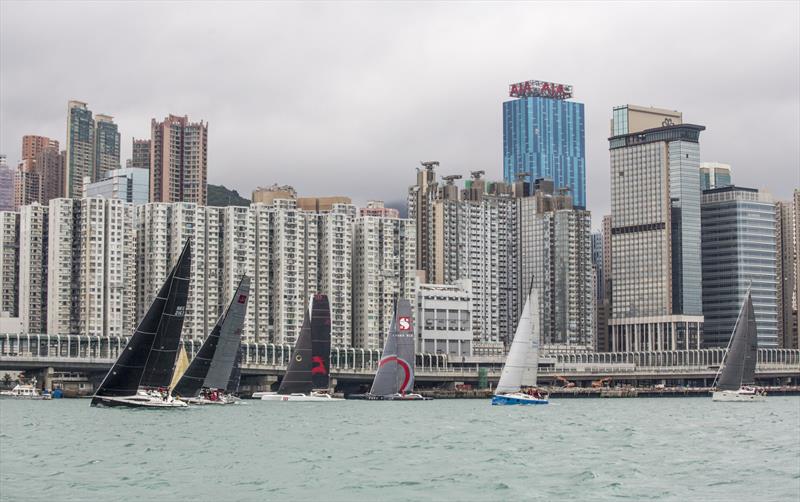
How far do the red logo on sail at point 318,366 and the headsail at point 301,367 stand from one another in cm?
95

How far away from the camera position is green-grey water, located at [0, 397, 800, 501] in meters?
50.1

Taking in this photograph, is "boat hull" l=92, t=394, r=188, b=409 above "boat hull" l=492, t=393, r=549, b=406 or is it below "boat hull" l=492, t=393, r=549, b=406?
above

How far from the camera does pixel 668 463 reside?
6194 centimetres

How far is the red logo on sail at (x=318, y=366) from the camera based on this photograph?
14562 centimetres

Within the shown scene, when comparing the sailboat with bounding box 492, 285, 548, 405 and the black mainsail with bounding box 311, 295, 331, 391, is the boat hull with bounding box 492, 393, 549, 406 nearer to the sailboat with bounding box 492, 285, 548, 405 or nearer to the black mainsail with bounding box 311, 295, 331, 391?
the sailboat with bounding box 492, 285, 548, 405

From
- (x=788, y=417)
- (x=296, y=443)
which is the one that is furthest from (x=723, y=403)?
(x=296, y=443)

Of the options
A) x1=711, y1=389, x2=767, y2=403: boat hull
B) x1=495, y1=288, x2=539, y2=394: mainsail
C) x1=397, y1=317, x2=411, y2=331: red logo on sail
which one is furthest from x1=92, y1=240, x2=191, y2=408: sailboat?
x1=711, y1=389, x2=767, y2=403: boat hull

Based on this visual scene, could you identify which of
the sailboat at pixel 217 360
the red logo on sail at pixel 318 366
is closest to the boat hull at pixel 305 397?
the red logo on sail at pixel 318 366

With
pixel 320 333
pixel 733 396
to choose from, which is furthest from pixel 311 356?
pixel 733 396

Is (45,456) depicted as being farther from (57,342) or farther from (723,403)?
(57,342)

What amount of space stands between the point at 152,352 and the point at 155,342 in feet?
2.55

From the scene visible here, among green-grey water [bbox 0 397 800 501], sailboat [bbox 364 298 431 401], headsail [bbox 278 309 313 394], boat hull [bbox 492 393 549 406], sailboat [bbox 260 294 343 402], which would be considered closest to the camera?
green-grey water [bbox 0 397 800 501]

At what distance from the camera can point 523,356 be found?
139 m

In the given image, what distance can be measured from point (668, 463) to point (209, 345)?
225ft
